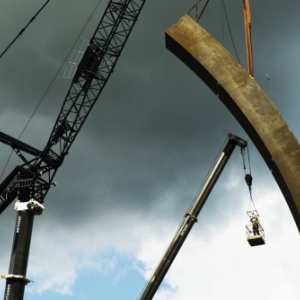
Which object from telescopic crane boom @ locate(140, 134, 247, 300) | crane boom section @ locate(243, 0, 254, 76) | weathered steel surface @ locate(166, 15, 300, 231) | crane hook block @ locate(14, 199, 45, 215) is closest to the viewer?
weathered steel surface @ locate(166, 15, 300, 231)

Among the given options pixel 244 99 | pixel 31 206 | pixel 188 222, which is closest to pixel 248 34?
pixel 244 99

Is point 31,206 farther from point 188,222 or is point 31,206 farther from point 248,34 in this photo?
point 248,34

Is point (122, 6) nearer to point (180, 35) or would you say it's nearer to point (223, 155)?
point (223, 155)

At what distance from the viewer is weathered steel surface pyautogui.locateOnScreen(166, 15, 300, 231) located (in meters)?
11.2

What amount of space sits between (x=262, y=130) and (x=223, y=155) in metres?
13.0

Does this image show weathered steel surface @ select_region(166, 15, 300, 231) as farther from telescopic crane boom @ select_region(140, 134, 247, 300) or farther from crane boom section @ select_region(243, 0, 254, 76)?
telescopic crane boom @ select_region(140, 134, 247, 300)

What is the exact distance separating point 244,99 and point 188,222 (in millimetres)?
11634

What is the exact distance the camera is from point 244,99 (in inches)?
465

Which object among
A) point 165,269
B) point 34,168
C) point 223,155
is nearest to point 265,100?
point 165,269

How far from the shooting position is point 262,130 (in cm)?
1152

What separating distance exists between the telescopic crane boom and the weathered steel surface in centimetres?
1040

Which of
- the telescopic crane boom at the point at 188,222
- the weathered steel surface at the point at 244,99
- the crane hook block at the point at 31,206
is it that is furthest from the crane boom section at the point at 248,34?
the crane hook block at the point at 31,206

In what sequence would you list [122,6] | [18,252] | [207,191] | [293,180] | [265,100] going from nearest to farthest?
[293,180] → [265,100] → [207,191] → [18,252] → [122,6]

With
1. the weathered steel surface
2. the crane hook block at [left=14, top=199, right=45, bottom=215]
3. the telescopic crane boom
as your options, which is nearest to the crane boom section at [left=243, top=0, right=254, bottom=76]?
the weathered steel surface
